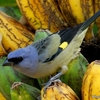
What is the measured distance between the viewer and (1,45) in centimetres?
146

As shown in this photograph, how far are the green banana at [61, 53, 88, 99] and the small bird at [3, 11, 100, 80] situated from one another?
4 centimetres

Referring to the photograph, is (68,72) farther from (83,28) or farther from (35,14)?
(35,14)

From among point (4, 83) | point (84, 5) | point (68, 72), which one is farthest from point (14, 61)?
point (84, 5)

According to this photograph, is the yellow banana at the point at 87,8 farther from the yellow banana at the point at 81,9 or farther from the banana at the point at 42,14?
the banana at the point at 42,14

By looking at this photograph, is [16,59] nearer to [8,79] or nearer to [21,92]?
[8,79]

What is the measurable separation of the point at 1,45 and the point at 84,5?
1.09 feet

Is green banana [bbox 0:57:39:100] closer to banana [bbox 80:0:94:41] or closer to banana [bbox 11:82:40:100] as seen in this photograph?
banana [bbox 11:82:40:100]

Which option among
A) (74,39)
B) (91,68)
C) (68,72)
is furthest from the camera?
(74,39)

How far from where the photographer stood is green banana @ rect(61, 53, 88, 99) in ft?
4.18

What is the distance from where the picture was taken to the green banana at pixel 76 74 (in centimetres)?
128

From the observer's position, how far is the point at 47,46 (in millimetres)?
1432

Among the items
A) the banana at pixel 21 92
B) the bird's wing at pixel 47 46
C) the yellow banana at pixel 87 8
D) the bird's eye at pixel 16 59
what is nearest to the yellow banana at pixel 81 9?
the yellow banana at pixel 87 8

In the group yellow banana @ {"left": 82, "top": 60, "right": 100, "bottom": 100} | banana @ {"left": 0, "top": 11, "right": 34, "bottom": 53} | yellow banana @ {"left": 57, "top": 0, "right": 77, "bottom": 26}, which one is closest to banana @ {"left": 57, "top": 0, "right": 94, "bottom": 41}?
yellow banana @ {"left": 57, "top": 0, "right": 77, "bottom": 26}

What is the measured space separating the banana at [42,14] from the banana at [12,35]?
48 millimetres
